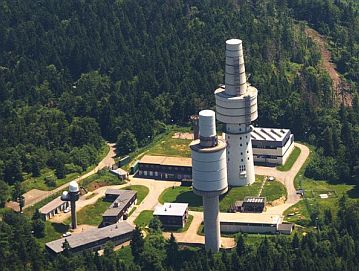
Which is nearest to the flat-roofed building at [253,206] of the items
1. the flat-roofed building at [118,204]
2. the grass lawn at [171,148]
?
the flat-roofed building at [118,204]

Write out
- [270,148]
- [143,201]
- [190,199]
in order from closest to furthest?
[190,199] < [143,201] < [270,148]

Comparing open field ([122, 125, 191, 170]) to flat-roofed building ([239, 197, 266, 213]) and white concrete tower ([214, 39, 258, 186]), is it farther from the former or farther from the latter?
flat-roofed building ([239, 197, 266, 213])

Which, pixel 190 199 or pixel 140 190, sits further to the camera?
pixel 140 190

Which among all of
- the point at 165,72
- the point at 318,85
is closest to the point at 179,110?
the point at 165,72

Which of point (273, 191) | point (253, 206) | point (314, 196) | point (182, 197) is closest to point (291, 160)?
point (273, 191)

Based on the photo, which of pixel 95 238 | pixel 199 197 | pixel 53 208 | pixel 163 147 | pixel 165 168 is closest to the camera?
pixel 95 238

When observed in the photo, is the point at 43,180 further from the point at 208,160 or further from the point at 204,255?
the point at 204,255

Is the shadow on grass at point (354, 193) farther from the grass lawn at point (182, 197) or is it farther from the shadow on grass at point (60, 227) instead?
the shadow on grass at point (60, 227)
